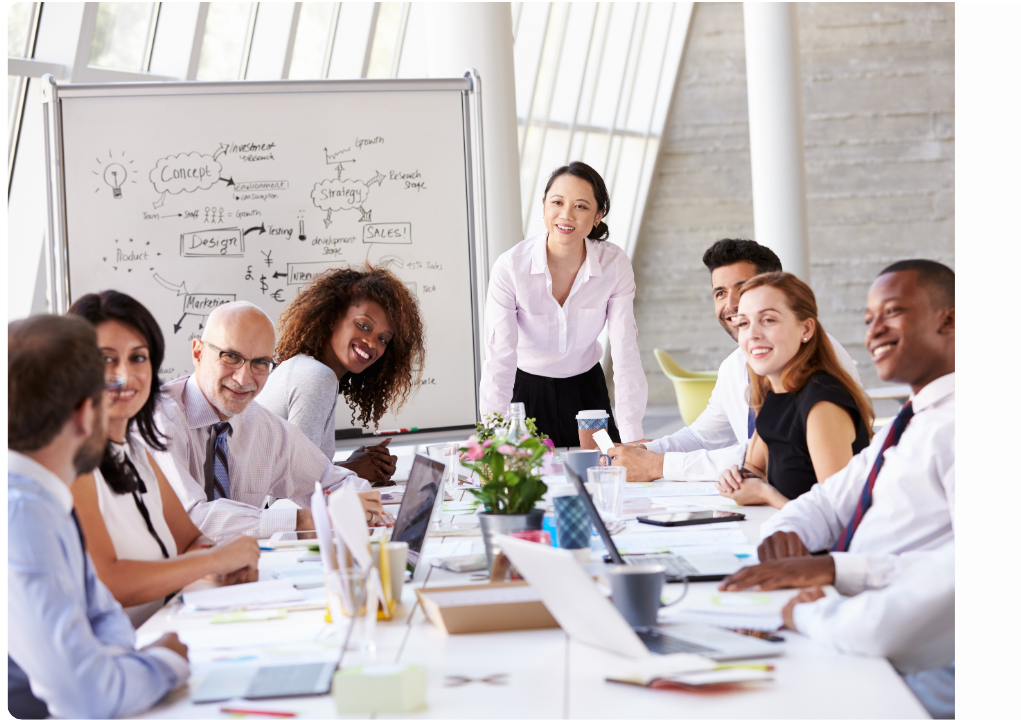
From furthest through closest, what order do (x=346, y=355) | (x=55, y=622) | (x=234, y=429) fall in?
(x=346, y=355)
(x=234, y=429)
(x=55, y=622)

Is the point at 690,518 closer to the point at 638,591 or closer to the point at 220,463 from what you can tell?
the point at 638,591

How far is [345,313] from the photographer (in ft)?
10.2

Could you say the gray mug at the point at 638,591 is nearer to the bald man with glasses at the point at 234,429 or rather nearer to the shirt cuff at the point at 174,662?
the shirt cuff at the point at 174,662

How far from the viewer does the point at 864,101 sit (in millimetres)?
11398

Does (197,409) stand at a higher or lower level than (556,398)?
lower

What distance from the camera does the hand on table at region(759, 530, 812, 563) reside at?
1581mm

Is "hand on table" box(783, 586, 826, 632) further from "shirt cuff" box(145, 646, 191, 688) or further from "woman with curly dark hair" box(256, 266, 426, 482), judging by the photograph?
"woman with curly dark hair" box(256, 266, 426, 482)

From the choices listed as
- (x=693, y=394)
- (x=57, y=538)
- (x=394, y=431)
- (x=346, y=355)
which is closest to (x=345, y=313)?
(x=346, y=355)

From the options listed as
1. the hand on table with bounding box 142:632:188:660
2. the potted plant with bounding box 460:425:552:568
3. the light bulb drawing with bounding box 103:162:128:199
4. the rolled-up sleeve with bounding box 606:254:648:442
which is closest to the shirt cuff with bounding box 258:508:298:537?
the potted plant with bounding box 460:425:552:568

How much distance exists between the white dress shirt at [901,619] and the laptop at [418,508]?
68 centimetres

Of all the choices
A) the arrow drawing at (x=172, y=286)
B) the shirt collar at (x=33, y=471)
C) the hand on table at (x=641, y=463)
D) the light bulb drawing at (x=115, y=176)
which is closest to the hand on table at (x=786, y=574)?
the shirt collar at (x=33, y=471)

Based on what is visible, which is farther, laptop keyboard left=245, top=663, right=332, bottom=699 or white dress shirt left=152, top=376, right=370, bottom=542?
white dress shirt left=152, top=376, right=370, bottom=542

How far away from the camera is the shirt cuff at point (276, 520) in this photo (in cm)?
212

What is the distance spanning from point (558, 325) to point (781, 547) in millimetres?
2163
